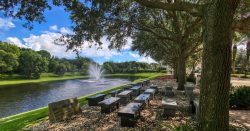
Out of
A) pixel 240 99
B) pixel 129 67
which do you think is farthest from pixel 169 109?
pixel 129 67

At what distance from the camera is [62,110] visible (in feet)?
22.2

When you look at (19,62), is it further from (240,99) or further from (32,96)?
(240,99)


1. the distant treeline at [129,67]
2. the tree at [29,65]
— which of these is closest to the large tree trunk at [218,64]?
the tree at [29,65]

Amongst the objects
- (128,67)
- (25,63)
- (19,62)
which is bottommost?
(128,67)

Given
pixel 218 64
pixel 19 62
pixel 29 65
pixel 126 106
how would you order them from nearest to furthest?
pixel 218 64
pixel 126 106
pixel 29 65
pixel 19 62

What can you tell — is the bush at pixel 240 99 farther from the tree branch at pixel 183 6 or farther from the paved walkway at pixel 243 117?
the tree branch at pixel 183 6

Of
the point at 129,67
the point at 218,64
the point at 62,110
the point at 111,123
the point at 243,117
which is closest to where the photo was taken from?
the point at 218,64

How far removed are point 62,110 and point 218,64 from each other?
5.14m

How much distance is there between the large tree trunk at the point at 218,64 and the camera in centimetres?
364

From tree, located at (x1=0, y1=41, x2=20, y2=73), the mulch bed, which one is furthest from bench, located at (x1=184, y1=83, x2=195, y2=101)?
tree, located at (x1=0, y1=41, x2=20, y2=73)

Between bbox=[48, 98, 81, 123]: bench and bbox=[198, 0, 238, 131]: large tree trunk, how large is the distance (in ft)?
15.3

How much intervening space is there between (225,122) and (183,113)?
359 centimetres

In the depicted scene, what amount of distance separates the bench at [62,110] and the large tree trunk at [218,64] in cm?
466

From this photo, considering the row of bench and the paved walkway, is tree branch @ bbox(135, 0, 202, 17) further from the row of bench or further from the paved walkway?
the paved walkway
